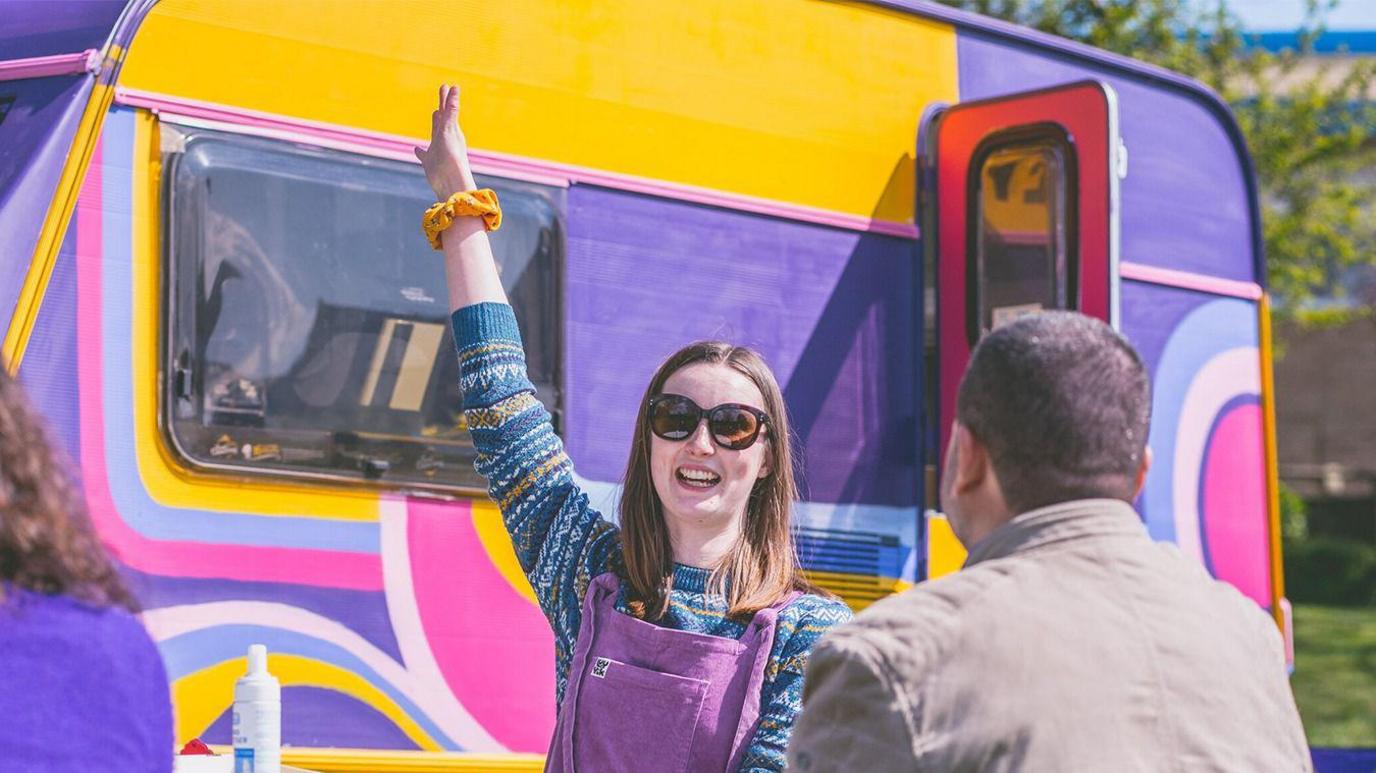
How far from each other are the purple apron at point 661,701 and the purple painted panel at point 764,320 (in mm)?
1576

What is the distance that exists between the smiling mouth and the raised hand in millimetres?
654

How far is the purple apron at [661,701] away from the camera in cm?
271

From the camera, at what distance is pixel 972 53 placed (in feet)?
17.4

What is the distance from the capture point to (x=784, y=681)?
2746 millimetres

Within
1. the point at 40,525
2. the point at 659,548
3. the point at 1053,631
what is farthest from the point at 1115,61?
the point at 40,525

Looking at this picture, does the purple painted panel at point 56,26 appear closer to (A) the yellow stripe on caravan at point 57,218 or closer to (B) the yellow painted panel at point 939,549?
(A) the yellow stripe on caravan at point 57,218

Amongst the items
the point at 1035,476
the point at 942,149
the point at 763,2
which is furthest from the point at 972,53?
the point at 1035,476

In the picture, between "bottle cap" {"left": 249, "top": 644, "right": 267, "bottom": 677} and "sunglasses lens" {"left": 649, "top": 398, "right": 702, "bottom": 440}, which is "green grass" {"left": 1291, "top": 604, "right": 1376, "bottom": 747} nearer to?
"sunglasses lens" {"left": 649, "top": 398, "right": 702, "bottom": 440}

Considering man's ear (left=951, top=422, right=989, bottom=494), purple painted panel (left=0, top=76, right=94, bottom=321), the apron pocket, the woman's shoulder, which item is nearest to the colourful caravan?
purple painted panel (left=0, top=76, right=94, bottom=321)

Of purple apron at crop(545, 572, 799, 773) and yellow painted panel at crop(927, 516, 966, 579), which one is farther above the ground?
yellow painted panel at crop(927, 516, 966, 579)

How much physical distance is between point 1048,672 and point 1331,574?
58.3 feet

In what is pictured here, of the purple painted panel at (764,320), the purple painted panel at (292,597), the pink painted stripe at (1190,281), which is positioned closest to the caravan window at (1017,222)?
the purple painted panel at (764,320)

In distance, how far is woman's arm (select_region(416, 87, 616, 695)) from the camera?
9.84 ft

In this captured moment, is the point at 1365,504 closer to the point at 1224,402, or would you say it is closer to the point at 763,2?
the point at 1224,402
